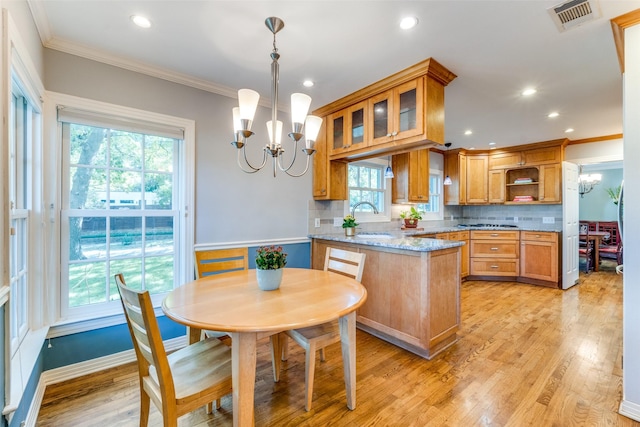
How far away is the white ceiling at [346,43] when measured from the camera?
1.67 meters

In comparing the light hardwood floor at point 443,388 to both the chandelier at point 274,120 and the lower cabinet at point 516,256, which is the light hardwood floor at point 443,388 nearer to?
the chandelier at point 274,120

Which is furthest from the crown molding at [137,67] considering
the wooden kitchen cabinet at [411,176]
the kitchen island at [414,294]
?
the wooden kitchen cabinet at [411,176]

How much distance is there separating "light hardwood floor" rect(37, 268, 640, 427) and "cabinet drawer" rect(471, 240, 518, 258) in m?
1.97

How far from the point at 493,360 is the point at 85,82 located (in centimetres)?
379

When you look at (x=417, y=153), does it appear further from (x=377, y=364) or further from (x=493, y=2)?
(x=377, y=364)

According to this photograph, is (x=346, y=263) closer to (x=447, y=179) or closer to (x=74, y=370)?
(x=74, y=370)

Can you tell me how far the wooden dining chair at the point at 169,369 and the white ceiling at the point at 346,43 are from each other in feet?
5.28

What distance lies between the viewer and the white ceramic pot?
170 centimetres

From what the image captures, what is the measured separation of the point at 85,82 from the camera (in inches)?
83.7

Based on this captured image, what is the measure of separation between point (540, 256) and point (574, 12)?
402 centimetres

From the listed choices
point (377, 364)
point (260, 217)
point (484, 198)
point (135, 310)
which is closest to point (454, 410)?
point (377, 364)

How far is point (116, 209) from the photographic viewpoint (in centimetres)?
229

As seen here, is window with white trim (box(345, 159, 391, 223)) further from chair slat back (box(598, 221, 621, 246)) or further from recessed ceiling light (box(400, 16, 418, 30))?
chair slat back (box(598, 221, 621, 246))

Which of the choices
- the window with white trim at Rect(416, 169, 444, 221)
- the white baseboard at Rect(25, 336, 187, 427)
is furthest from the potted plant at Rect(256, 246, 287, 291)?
the window with white trim at Rect(416, 169, 444, 221)
